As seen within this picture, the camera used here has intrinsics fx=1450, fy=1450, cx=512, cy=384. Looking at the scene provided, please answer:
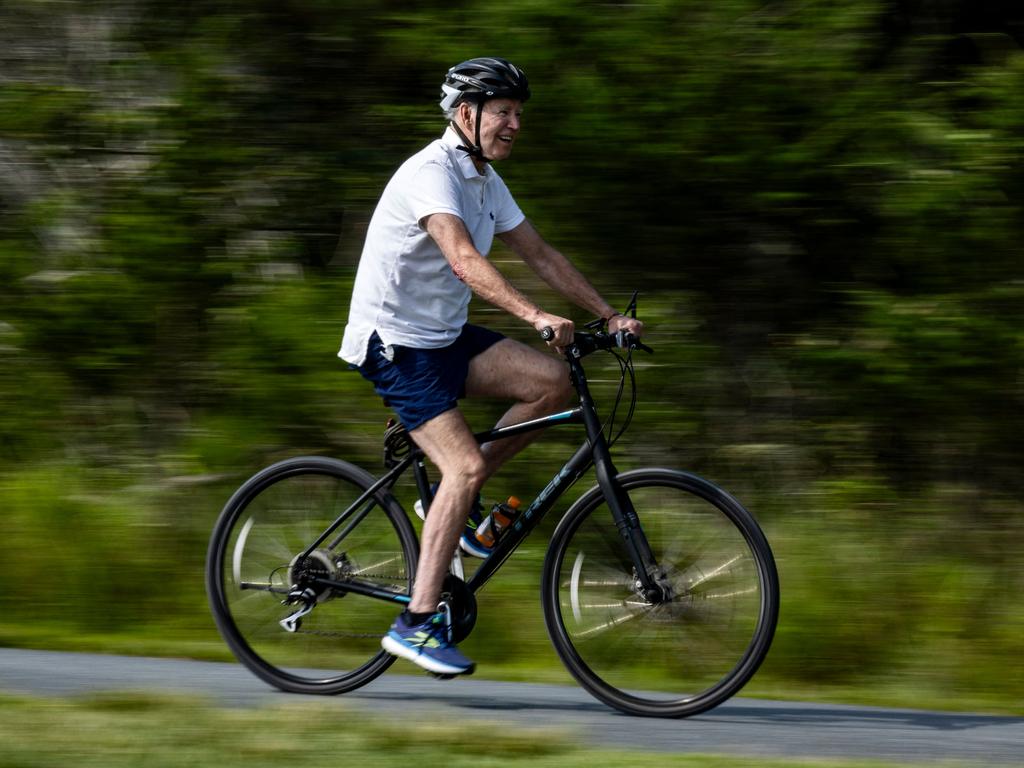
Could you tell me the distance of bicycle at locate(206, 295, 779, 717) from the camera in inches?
193

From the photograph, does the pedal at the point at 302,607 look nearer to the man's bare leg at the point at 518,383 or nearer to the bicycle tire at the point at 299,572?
the bicycle tire at the point at 299,572

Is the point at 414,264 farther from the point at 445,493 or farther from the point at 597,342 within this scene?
the point at 445,493

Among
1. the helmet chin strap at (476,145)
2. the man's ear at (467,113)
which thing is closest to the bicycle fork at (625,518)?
the helmet chin strap at (476,145)

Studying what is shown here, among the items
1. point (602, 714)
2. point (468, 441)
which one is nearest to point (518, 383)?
point (468, 441)

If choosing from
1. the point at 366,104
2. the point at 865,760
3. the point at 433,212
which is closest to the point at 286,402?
the point at 366,104

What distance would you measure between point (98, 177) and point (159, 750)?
420cm

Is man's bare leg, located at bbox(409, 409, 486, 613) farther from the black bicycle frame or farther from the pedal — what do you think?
the pedal

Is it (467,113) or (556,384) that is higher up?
(467,113)

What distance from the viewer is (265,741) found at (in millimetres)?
4484

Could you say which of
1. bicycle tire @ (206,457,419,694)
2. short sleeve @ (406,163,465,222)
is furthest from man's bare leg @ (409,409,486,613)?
short sleeve @ (406,163,465,222)

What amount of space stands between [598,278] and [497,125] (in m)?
2.24

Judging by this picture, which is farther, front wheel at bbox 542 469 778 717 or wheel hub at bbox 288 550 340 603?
wheel hub at bbox 288 550 340 603

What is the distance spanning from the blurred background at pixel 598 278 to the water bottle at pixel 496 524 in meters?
0.86

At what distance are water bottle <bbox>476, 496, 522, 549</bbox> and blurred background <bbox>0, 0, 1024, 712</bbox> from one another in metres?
0.86
